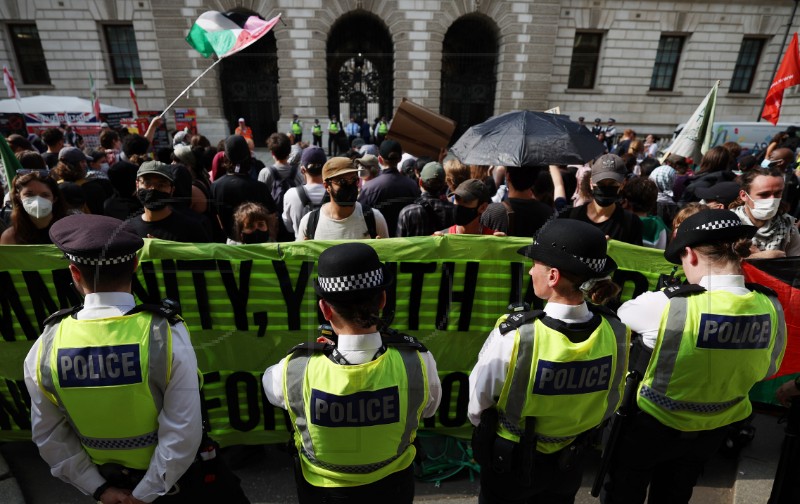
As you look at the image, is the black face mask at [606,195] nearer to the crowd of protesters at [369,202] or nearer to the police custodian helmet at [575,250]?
the crowd of protesters at [369,202]

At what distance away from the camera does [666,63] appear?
2242cm

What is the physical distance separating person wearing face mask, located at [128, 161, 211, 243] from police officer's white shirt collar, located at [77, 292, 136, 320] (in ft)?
5.24

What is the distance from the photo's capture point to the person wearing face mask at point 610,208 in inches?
133

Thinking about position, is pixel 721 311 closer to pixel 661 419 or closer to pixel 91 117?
pixel 661 419

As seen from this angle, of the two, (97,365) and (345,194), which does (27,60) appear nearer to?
(345,194)

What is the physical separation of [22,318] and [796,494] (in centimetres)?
468

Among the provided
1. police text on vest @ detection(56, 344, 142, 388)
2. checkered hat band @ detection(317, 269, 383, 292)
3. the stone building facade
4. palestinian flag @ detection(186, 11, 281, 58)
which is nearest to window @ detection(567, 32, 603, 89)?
the stone building facade

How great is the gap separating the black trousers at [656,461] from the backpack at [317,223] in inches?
91.2

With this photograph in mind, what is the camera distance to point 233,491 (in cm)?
210

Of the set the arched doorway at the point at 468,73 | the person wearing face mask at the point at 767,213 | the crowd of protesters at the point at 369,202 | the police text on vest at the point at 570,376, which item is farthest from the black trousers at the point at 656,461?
the arched doorway at the point at 468,73

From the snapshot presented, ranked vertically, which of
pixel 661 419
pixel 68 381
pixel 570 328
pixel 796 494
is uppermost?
pixel 570 328

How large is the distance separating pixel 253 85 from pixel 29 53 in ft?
32.7

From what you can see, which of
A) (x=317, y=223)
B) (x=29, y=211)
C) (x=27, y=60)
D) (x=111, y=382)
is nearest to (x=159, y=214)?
(x=29, y=211)

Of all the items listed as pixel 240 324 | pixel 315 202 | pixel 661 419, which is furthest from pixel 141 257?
pixel 661 419
